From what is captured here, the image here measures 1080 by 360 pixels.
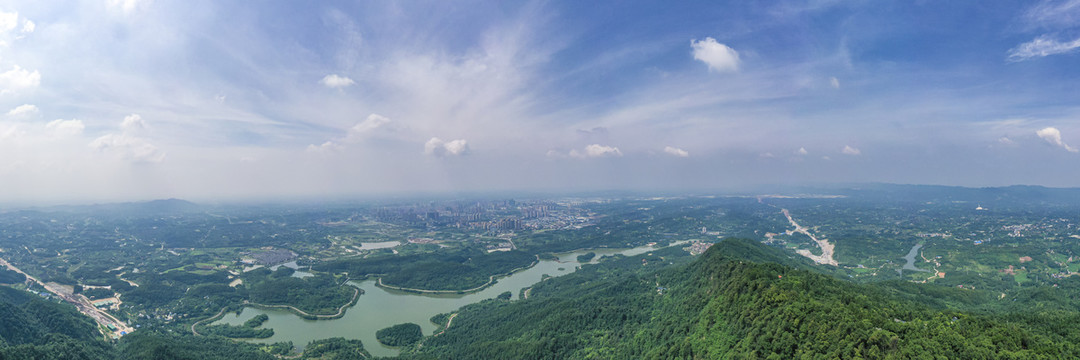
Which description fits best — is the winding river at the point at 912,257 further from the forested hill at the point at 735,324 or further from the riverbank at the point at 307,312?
the riverbank at the point at 307,312

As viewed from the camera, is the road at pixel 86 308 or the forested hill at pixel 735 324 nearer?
the forested hill at pixel 735 324

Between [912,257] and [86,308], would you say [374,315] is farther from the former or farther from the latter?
[912,257]

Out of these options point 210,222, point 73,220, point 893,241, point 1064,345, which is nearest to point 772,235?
point 893,241

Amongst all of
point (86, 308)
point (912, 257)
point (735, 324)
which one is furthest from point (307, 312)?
point (912, 257)

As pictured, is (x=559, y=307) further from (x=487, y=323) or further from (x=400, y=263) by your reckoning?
(x=400, y=263)

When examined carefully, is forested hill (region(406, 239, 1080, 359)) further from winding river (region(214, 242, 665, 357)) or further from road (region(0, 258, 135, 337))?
road (region(0, 258, 135, 337))

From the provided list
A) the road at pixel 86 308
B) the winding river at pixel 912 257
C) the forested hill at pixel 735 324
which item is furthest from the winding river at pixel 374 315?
the winding river at pixel 912 257

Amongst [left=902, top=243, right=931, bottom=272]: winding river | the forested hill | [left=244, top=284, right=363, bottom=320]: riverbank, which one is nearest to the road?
[left=244, top=284, right=363, bottom=320]: riverbank

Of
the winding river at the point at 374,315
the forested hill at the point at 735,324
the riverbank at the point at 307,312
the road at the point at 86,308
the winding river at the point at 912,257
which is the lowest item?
A: the winding river at the point at 374,315
